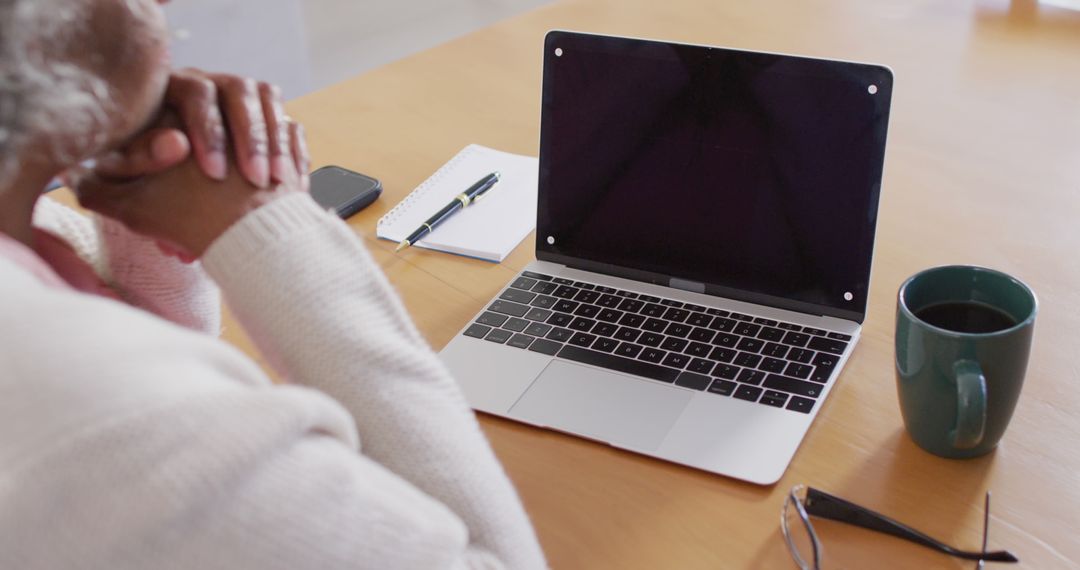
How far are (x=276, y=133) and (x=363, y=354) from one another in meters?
0.24

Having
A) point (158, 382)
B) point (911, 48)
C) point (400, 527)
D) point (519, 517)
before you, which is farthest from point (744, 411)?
point (911, 48)

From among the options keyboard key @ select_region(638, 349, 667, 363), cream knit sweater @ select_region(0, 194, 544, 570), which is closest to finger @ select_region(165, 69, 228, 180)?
cream knit sweater @ select_region(0, 194, 544, 570)

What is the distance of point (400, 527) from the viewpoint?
525 mm

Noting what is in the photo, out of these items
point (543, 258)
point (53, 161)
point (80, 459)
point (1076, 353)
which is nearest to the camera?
point (80, 459)

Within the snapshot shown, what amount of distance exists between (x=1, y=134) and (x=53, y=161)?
13cm

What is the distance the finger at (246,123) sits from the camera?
2.35ft

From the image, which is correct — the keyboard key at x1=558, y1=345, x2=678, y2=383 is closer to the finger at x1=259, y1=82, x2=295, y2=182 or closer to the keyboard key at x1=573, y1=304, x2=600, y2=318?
the keyboard key at x1=573, y1=304, x2=600, y2=318

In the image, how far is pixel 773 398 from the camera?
820mm

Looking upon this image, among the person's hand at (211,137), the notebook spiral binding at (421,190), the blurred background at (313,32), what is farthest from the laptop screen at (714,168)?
the blurred background at (313,32)

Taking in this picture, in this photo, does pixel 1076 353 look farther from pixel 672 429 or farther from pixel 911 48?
pixel 911 48

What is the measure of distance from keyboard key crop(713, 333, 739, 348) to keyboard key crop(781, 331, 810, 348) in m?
0.04

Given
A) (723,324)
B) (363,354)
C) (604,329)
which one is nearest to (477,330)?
(604,329)

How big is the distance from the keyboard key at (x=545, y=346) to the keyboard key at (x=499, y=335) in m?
0.03

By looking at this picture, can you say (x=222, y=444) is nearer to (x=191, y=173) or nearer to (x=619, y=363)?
(x=191, y=173)
